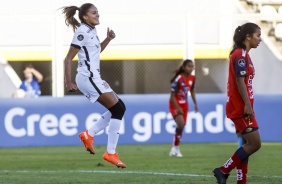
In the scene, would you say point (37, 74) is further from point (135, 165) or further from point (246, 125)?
point (246, 125)

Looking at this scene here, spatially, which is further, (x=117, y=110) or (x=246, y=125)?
(x=117, y=110)

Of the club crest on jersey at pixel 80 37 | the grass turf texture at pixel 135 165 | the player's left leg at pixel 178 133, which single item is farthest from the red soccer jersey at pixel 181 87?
the club crest on jersey at pixel 80 37

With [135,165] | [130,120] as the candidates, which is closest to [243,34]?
[135,165]

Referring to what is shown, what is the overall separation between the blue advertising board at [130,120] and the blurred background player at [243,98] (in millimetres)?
11881

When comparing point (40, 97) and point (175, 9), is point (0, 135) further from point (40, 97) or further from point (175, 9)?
point (175, 9)

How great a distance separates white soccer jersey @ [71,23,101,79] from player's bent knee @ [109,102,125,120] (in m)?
0.45

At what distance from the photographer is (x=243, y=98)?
1185 centimetres

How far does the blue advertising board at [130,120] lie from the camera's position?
23.7 m

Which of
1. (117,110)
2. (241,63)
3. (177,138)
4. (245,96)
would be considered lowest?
(177,138)

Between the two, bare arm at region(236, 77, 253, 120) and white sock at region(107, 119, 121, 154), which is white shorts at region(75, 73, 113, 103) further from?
bare arm at region(236, 77, 253, 120)

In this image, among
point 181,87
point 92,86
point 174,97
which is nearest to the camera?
point 92,86

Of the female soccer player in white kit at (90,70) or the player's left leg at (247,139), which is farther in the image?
the female soccer player in white kit at (90,70)

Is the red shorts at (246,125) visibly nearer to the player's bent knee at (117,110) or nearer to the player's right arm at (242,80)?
the player's right arm at (242,80)

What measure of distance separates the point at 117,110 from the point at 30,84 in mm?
12218
